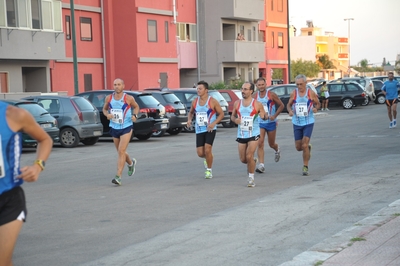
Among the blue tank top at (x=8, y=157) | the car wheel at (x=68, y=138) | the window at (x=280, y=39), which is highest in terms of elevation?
the window at (x=280, y=39)

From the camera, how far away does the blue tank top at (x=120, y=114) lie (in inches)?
549

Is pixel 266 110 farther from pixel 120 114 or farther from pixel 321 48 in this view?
pixel 321 48

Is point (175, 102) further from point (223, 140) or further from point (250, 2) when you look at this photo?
point (250, 2)

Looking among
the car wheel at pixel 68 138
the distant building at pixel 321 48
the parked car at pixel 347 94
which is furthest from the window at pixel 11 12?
the distant building at pixel 321 48

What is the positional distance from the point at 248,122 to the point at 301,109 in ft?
5.66

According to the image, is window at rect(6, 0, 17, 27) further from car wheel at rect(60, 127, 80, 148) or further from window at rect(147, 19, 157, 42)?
car wheel at rect(60, 127, 80, 148)

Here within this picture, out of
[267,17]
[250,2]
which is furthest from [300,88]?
[267,17]

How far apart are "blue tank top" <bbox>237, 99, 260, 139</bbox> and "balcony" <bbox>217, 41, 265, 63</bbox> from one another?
1617 inches

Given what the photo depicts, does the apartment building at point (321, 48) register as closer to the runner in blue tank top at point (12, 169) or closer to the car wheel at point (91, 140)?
the car wheel at point (91, 140)

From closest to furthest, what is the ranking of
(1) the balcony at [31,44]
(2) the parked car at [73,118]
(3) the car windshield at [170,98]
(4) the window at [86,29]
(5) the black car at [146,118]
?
(2) the parked car at [73,118] → (5) the black car at [146,118] → (3) the car windshield at [170,98] → (1) the balcony at [31,44] → (4) the window at [86,29]

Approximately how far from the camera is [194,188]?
42.6 ft

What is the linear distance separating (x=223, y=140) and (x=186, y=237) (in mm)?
16304

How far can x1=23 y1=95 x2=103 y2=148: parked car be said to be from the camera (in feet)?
76.8

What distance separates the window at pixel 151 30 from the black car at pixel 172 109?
62.2ft
